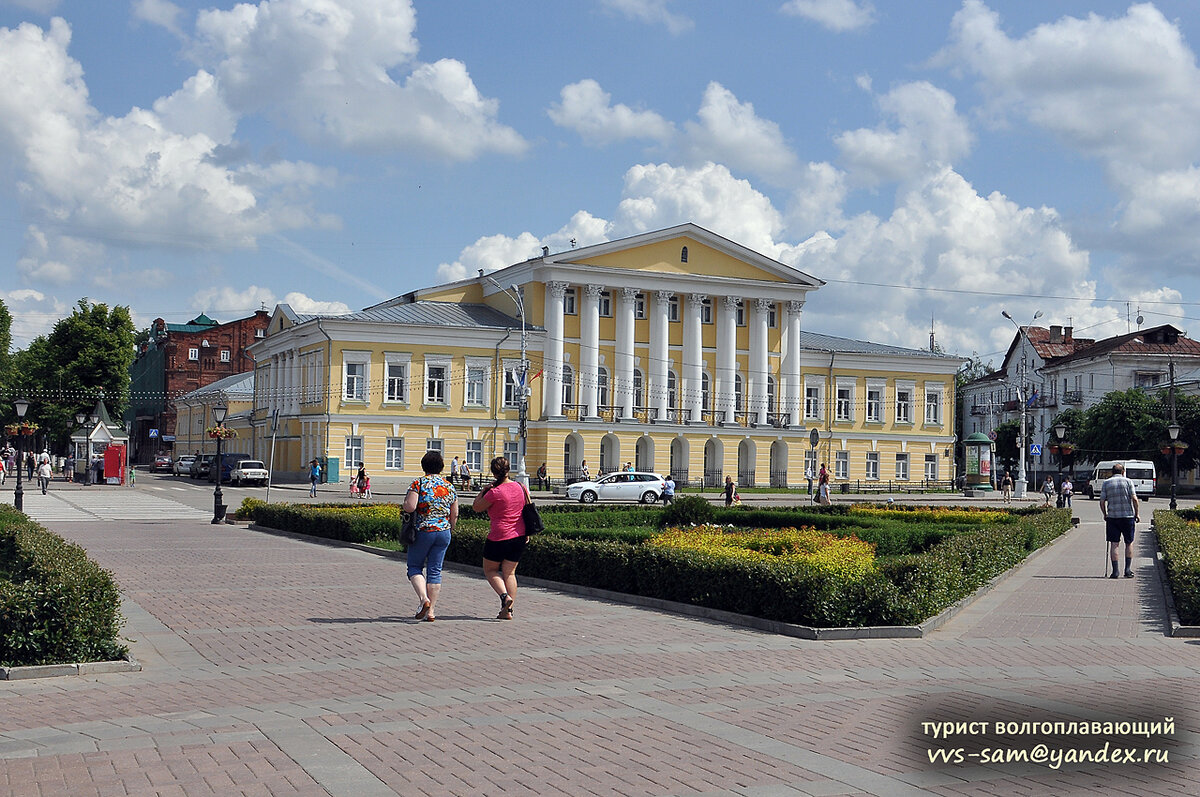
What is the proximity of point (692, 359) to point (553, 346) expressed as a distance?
8.72 meters

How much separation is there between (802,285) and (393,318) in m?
24.5

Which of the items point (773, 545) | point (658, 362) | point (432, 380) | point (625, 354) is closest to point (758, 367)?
point (658, 362)

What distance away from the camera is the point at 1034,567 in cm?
2105

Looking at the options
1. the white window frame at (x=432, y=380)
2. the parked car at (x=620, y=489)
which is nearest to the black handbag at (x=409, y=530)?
the parked car at (x=620, y=489)

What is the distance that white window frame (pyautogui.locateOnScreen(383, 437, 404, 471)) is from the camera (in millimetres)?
63469

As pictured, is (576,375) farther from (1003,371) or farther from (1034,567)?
(1003,371)

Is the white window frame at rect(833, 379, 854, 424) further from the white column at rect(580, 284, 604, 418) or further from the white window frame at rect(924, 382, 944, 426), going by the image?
the white column at rect(580, 284, 604, 418)

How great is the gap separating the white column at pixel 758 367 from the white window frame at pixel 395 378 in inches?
807

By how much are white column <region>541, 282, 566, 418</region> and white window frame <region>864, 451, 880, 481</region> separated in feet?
72.0

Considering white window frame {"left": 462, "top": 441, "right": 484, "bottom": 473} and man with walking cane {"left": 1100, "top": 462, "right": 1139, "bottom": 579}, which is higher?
white window frame {"left": 462, "top": 441, "right": 484, "bottom": 473}

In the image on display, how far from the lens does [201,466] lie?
2817 inches

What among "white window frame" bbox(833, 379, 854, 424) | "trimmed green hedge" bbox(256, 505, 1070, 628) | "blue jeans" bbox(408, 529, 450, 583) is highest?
"white window frame" bbox(833, 379, 854, 424)

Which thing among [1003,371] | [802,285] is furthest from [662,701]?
[1003,371]

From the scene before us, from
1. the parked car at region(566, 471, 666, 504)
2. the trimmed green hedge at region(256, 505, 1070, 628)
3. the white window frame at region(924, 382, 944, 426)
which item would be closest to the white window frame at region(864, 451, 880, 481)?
the white window frame at region(924, 382, 944, 426)
